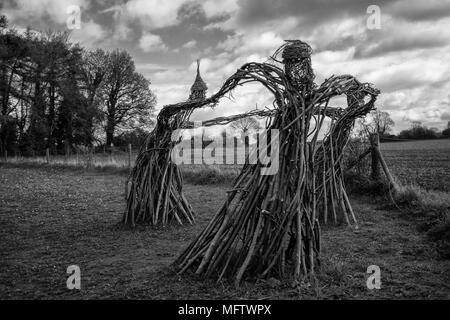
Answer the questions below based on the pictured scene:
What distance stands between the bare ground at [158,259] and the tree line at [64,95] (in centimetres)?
2414

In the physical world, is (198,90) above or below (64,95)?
below

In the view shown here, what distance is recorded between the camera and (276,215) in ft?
13.0

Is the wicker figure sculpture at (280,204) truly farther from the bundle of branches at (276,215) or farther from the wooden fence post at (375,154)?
the wooden fence post at (375,154)

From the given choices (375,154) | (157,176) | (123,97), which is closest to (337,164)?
(375,154)

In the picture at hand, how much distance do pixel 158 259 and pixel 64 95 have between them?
28.6 metres

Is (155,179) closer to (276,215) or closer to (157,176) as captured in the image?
(157,176)

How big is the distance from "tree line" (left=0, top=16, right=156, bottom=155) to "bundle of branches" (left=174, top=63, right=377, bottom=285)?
27966 mm

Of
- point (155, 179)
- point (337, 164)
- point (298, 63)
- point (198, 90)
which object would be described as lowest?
point (155, 179)

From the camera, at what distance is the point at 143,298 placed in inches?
144

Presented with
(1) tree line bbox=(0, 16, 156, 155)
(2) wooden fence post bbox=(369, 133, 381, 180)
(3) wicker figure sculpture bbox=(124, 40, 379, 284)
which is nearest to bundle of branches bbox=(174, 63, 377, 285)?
(3) wicker figure sculpture bbox=(124, 40, 379, 284)

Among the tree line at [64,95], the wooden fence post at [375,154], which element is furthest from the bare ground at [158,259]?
the tree line at [64,95]

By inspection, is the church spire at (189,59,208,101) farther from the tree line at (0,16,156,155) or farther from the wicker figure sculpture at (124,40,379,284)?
the tree line at (0,16,156,155)

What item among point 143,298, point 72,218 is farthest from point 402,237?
point 72,218

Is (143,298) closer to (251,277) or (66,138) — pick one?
(251,277)
